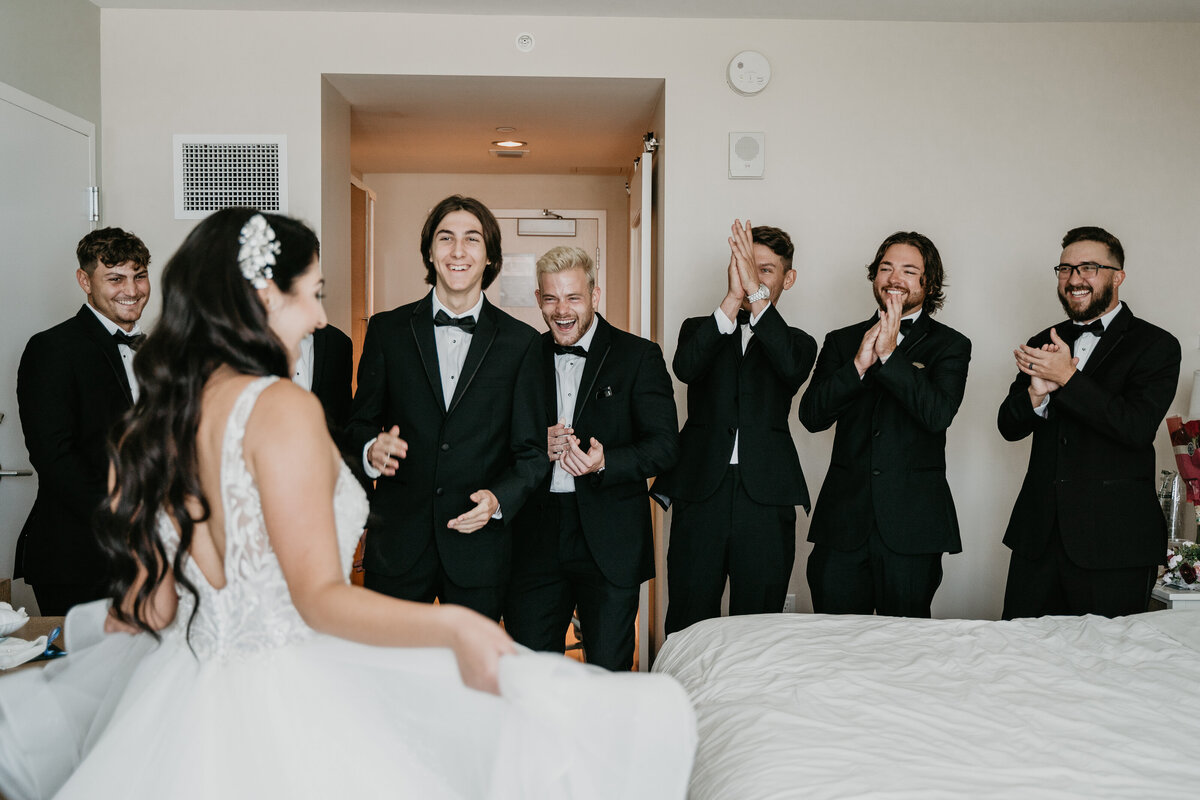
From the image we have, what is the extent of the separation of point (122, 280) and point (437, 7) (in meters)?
1.92

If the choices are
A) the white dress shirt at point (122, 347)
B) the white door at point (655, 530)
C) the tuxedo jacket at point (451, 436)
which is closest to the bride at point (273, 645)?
the tuxedo jacket at point (451, 436)

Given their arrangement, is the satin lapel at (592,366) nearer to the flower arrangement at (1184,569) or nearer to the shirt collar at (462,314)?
the shirt collar at (462,314)

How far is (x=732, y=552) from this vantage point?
10.0 feet

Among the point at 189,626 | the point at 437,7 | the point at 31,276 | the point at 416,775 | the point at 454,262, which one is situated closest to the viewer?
the point at 416,775

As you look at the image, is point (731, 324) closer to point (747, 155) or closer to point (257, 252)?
point (747, 155)

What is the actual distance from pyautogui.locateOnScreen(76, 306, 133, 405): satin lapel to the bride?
1576 mm

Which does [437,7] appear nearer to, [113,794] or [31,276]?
[31,276]

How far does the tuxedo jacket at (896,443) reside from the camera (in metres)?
2.88

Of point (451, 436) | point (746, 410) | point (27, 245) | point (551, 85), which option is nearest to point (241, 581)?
point (451, 436)

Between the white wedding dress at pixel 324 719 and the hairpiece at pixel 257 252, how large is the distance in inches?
6.6

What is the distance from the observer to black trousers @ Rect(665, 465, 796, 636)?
3041 mm

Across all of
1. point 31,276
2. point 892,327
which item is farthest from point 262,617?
point 31,276

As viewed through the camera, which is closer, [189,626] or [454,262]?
[189,626]

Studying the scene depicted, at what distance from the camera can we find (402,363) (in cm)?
259
